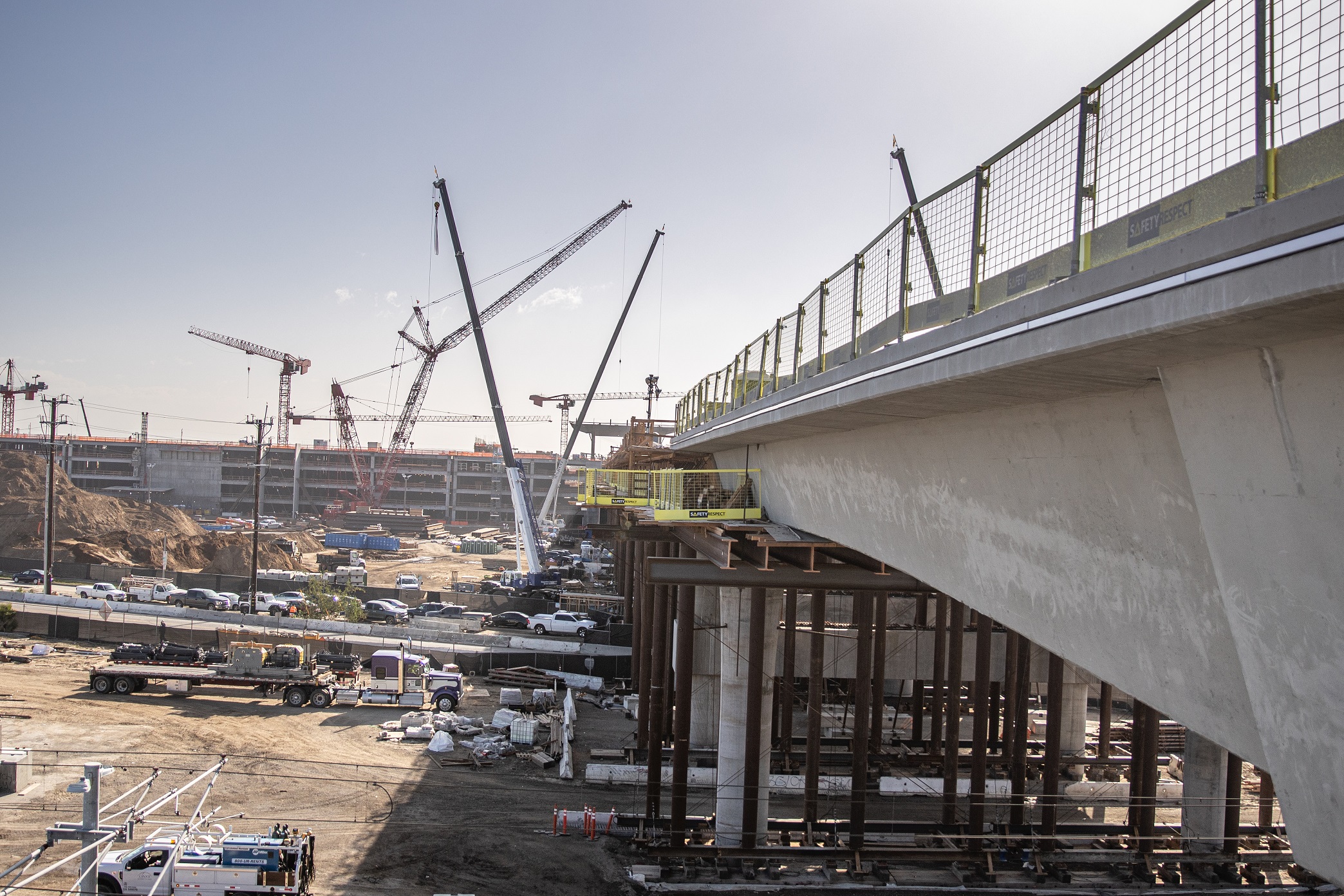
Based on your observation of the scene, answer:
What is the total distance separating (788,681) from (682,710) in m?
6.09

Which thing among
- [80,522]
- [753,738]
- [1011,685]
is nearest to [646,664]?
[753,738]

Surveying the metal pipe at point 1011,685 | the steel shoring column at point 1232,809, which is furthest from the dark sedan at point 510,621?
the steel shoring column at point 1232,809

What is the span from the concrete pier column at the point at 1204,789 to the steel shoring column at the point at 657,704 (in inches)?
456

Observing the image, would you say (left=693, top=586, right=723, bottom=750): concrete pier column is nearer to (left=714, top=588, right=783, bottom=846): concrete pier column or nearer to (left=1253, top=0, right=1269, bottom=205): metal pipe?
(left=714, top=588, right=783, bottom=846): concrete pier column

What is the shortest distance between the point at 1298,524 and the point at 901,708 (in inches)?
1146

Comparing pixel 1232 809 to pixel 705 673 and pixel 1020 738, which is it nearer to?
pixel 1020 738

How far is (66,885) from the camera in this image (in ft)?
43.9

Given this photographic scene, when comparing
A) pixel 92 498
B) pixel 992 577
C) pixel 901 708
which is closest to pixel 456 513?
pixel 92 498

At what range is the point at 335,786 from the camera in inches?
725

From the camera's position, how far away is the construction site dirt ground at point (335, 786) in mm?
14742

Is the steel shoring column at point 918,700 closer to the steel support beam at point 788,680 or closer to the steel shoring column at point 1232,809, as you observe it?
the steel support beam at point 788,680

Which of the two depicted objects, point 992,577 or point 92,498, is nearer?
point 992,577

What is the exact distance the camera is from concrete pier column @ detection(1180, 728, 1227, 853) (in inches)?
688

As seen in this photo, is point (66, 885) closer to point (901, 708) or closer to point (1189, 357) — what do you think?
point (1189, 357)
